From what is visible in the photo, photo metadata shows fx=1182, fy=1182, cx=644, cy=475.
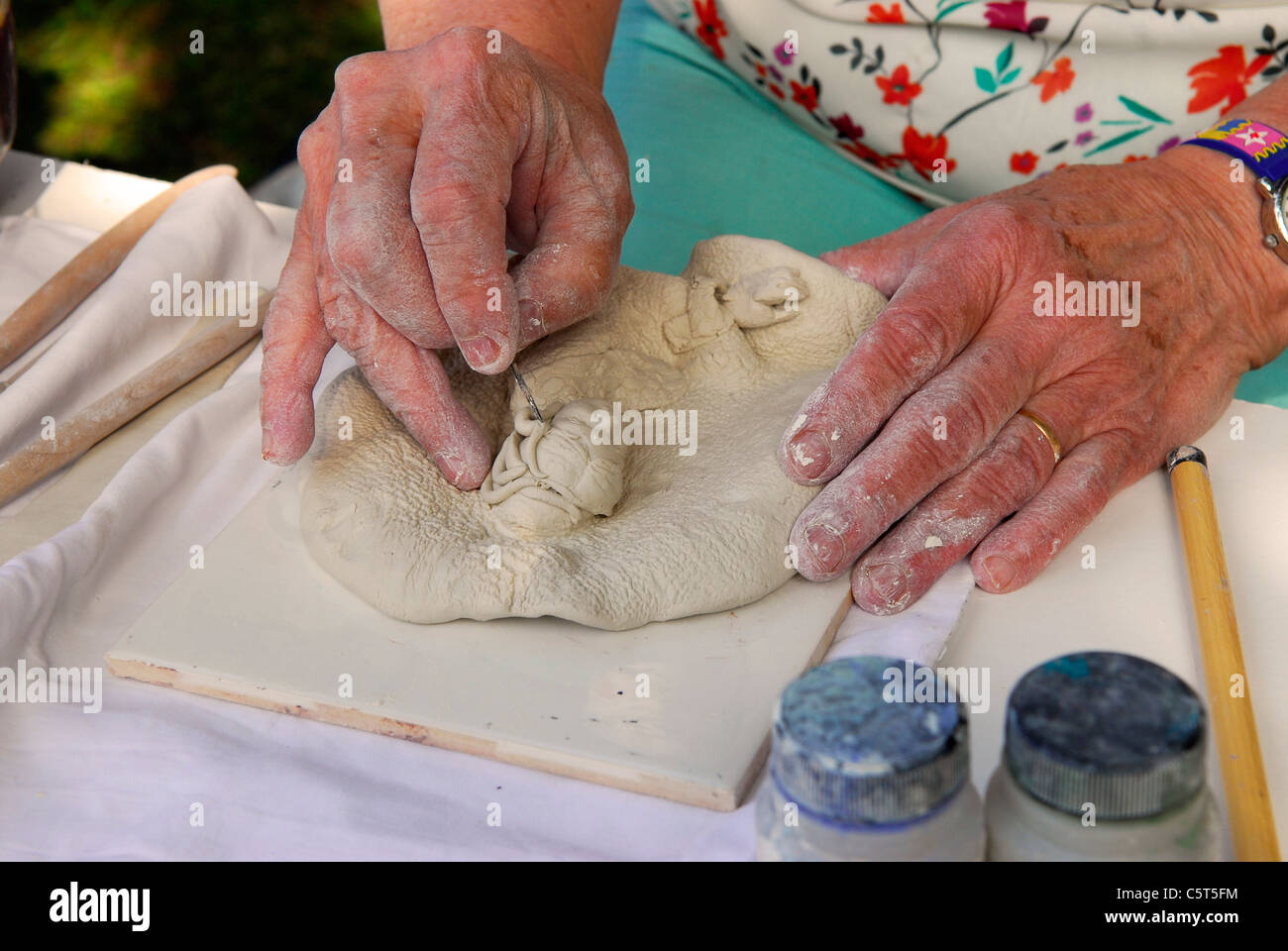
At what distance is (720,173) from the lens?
1.72 metres

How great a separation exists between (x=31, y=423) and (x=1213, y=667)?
4.24ft

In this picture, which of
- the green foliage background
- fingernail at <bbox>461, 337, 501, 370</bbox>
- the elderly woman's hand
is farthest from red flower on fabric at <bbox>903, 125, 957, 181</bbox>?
the green foliage background

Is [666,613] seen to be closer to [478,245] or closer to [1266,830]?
[478,245]

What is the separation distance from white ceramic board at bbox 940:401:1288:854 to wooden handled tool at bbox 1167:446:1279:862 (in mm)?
29

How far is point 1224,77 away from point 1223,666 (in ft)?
3.01

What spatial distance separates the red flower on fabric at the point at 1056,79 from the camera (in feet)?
5.05

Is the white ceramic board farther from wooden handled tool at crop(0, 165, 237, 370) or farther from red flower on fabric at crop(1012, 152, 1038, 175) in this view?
wooden handled tool at crop(0, 165, 237, 370)

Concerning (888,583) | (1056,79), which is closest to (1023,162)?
(1056,79)

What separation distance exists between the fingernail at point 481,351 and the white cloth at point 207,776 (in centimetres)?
35

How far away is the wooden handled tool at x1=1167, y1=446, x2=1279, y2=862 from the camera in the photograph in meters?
0.83

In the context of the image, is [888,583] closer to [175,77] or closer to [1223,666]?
[1223,666]

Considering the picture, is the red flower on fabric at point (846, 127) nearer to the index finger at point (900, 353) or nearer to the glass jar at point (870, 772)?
the index finger at point (900, 353)

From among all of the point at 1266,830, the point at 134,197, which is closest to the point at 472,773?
the point at 1266,830

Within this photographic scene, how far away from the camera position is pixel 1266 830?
0.82 m
